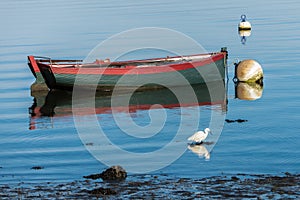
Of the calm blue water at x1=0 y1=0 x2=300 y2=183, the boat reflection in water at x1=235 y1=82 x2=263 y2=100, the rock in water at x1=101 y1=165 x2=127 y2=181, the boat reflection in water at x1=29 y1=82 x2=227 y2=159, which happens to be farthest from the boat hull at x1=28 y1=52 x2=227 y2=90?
the rock in water at x1=101 y1=165 x2=127 y2=181

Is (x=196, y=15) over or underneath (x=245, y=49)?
over

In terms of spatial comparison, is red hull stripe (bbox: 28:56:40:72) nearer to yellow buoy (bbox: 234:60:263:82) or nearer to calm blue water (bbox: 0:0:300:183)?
calm blue water (bbox: 0:0:300:183)

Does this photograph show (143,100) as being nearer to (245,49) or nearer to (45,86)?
(45,86)

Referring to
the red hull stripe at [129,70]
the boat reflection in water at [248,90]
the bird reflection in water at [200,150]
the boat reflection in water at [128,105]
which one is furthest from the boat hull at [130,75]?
the bird reflection in water at [200,150]

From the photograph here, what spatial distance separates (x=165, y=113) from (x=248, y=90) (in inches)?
256

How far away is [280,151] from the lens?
784 inches

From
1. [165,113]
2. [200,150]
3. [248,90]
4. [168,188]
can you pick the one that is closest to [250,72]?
[248,90]

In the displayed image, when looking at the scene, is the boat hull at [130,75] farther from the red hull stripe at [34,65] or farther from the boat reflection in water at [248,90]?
the boat reflection in water at [248,90]

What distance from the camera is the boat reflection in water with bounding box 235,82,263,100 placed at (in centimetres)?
3033

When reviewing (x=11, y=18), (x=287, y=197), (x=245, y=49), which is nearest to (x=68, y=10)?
(x=11, y=18)

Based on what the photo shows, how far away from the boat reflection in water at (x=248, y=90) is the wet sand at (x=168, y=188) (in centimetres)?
1374

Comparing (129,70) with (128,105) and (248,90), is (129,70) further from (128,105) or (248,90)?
(248,90)

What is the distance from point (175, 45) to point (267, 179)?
3027 cm

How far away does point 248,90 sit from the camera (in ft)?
105
